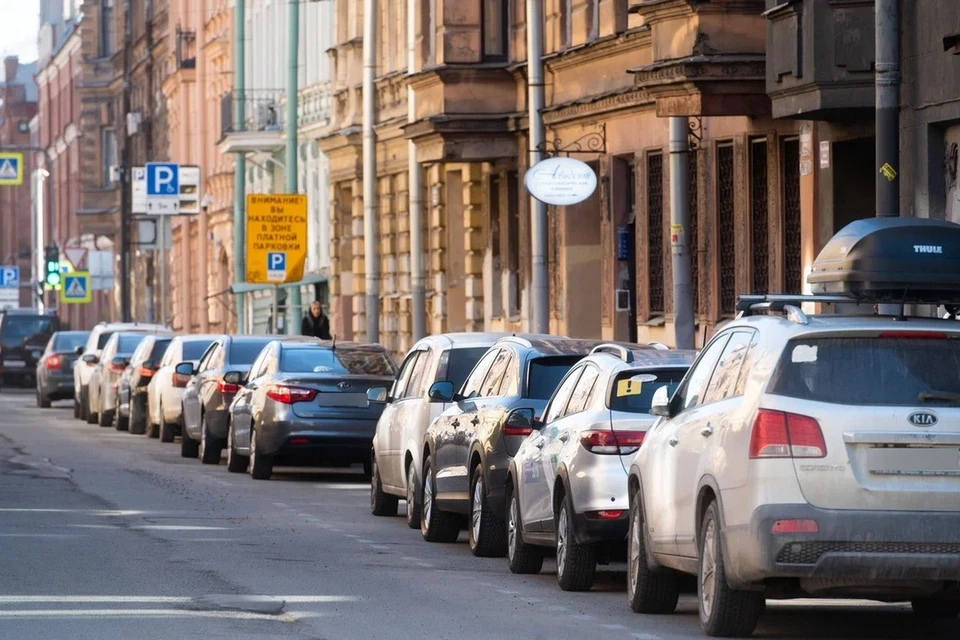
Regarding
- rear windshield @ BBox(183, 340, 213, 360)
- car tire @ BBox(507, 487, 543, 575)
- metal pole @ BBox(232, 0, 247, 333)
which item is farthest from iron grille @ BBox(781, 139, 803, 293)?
metal pole @ BBox(232, 0, 247, 333)

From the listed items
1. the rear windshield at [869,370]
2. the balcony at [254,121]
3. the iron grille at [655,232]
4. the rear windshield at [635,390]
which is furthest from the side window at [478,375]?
the balcony at [254,121]

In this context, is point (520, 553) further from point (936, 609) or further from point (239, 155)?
point (239, 155)

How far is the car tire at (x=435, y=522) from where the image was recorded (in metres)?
18.3

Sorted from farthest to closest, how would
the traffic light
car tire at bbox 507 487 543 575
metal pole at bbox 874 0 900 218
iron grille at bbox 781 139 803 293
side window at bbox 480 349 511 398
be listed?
the traffic light → iron grille at bbox 781 139 803 293 → metal pole at bbox 874 0 900 218 → side window at bbox 480 349 511 398 → car tire at bbox 507 487 543 575

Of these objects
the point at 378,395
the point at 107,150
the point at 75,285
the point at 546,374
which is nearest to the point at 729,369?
the point at 546,374

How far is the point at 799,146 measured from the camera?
27172 millimetres

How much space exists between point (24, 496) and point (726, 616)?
38.9ft

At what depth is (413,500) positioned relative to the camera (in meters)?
19.4

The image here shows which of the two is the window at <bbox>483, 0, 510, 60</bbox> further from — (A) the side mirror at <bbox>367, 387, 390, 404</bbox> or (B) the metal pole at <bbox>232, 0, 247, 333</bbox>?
(A) the side mirror at <bbox>367, 387, 390, 404</bbox>

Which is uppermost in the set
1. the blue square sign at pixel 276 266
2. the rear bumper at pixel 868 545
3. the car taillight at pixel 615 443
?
the blue square sign at pixel 276 266

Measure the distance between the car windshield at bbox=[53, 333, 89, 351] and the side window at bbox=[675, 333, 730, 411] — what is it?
38288 millimetres

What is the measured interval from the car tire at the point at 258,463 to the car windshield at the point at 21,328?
131 ft

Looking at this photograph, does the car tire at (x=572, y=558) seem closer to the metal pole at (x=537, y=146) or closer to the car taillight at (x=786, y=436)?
the car taillight at (x=786, y=436)

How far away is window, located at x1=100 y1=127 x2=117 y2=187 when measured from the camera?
91.9 m
